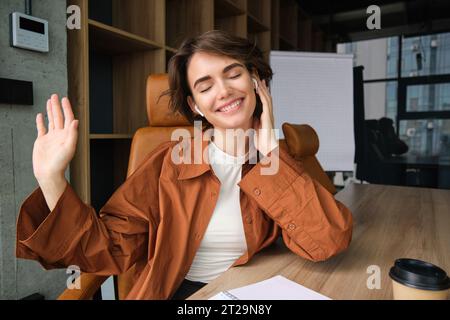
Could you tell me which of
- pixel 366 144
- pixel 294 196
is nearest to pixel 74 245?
pixel 294 196

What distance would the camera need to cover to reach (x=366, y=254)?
102 centimetres

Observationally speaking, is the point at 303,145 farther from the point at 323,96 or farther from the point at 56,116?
the point at 323,96

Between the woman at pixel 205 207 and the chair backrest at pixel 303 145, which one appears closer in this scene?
the woman at pixel 205 207

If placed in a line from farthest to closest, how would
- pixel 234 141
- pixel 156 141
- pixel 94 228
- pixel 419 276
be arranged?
pixel 156 141, pixel 234 141, pixel 94 228, pixel 419 276

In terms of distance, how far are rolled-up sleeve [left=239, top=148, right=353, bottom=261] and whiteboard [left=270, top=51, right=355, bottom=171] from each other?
2.21m

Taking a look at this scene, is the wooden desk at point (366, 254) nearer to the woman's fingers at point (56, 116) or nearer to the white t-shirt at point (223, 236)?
the white t-shirt at point (223, 236)

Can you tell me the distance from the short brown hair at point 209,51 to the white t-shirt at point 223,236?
0.84 feet

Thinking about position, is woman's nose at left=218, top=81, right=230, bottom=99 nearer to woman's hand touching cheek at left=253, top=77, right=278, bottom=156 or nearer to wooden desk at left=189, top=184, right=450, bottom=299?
woman's hand touching cheek at left=253, top=77, right=278, bottom=156

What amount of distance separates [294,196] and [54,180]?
619 mm

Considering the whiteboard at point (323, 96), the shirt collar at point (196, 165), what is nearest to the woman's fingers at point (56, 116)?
the shirt collar at point (196, 165)

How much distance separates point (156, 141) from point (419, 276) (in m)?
1.09

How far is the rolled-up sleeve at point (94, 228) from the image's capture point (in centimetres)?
80

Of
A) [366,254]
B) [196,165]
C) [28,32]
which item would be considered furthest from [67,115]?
[366,254]

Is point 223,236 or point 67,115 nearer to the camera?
point 67,115
